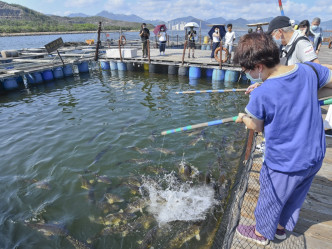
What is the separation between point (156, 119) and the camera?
34.0ft

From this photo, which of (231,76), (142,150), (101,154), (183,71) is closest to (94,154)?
(101,154)

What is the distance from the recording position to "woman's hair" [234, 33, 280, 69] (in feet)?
6.61

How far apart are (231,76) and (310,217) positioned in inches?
533

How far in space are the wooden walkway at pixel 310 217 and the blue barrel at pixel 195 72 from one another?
1342 cm

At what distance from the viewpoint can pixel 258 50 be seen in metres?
2.02

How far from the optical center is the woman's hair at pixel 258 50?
201 cm

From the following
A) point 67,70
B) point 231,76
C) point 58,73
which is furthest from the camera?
point 67,70

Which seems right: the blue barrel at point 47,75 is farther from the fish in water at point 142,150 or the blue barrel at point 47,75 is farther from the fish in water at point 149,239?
the fish in water at point 149,239

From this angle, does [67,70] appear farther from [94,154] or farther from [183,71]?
[94,154]

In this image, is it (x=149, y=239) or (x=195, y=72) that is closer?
(x=149, y=239)

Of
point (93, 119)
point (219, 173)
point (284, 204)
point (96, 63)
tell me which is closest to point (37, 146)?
point (93, 119)

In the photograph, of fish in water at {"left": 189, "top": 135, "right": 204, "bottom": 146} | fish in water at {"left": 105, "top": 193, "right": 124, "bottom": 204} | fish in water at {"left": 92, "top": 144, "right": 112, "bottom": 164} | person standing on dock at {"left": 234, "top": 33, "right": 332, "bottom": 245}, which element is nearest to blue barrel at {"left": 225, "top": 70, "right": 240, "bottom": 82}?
fish in water at {"left": 189, "top": 135, "right": 204, "bottom": 146}

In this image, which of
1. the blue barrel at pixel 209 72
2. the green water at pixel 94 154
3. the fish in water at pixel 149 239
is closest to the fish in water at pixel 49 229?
the green water at pixel 94 154

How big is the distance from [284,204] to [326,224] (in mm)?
1498
